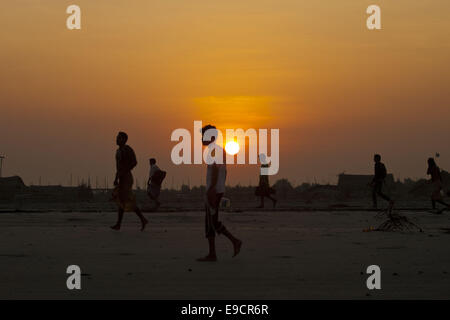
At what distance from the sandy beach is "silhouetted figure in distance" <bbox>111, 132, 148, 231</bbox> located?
53 centimetres

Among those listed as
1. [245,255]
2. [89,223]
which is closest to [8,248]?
[245,255]

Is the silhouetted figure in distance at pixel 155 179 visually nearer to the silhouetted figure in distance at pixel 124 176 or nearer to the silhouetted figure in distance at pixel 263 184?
the silhouetted figure in distance at pixel 263 184

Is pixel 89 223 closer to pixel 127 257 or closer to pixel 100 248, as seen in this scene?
pixel 100 248

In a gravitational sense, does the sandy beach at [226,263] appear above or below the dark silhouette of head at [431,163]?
below

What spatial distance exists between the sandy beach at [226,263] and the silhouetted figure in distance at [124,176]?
525mm

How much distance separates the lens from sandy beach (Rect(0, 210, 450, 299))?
9.23 metres

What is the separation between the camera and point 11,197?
6003cm

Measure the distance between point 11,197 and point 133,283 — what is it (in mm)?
52025

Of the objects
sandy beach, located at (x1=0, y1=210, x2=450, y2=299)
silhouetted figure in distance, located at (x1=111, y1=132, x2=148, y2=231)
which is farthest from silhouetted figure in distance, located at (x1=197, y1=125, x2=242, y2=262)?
silhouetted figure in distance, located at (x1=111, y1=132, x2=148, y2=231)

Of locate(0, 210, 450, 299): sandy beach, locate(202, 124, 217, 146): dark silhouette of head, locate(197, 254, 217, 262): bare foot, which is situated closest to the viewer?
locate(0, 210, 450, 299): sandy beach

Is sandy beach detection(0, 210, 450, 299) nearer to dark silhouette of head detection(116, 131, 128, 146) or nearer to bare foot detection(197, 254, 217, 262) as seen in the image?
bare foot detection(197, 254, 217, 262)

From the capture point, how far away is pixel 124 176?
20.2 m

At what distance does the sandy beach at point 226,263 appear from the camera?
923cm

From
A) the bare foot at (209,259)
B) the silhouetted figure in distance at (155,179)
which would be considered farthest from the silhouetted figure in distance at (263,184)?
the bare foot at (209,259)
